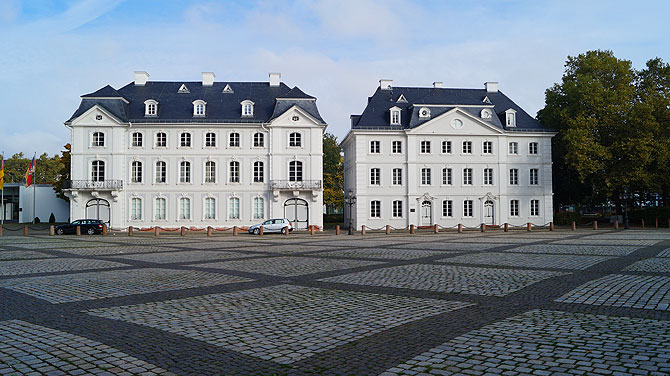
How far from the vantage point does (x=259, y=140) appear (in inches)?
1738

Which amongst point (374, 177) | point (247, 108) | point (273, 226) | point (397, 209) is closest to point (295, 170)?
point (273, 226)

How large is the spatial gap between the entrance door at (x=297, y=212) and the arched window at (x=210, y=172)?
678cm

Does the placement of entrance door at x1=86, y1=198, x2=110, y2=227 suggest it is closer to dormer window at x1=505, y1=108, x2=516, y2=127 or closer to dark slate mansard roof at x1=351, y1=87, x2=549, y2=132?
dark slate mansard roof at x1=351, y1=87, x2=549, y2=132

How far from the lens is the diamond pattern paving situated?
666cm

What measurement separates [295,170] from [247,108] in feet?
23.1

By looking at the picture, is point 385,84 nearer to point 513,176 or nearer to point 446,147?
point 446,147

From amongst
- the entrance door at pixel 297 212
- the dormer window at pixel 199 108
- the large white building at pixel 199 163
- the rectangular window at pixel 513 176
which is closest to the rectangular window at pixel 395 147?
the large white building at pixel 199 163

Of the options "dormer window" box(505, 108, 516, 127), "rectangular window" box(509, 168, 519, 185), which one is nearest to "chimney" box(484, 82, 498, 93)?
"dormer window" box(505, 108, 516, 127)

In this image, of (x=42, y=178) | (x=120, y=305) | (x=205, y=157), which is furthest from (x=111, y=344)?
(x=42, y=178)

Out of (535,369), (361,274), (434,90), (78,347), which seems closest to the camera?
(535,369)

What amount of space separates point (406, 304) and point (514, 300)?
84.4 inches

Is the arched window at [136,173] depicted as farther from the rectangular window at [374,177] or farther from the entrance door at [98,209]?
the rectangular window at [374,177]

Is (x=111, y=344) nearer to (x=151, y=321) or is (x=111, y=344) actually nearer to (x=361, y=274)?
(x=151, y=321)

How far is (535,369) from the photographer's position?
17.9 feet
